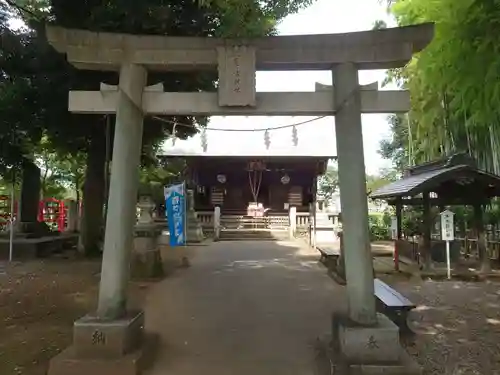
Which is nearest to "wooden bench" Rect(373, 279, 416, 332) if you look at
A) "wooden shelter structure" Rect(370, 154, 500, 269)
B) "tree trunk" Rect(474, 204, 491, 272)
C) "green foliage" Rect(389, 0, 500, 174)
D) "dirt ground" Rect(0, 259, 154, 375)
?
"green foliage" Rect(389, 0, 500, 174)

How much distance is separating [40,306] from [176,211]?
6110mm

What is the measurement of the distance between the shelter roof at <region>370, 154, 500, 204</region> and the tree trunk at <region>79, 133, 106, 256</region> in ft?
28.4

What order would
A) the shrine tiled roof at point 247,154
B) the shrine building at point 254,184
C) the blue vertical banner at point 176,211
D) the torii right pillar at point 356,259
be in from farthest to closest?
1. the shrine building at point 254,184
2. the shrine tiled roof at point 247,154
3. the blue vertical banner at point 176,211
4. the torii right pillar at point 356,259

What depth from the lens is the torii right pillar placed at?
4629 mm

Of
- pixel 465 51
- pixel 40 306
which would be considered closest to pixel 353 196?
pixel 465 51

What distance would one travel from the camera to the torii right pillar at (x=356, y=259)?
4.63 m

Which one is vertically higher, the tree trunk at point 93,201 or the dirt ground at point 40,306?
the tree trunk at point 93,201

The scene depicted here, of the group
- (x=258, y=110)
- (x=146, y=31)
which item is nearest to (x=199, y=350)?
(x=258, y=110)

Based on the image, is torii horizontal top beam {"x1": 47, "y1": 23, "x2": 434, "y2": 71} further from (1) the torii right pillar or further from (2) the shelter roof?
(2) the shelter roof

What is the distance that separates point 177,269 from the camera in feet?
38.7

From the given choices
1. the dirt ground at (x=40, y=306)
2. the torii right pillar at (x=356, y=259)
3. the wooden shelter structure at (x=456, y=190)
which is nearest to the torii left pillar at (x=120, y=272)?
the dirt ground at (x=40, y=306)

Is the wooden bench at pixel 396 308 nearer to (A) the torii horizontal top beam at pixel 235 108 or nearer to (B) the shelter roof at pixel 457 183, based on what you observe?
(A) the torii horizontal top beam at pixel 235 108

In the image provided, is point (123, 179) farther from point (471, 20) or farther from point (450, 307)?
point (450, 307)

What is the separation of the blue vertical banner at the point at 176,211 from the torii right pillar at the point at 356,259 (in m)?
8.80
